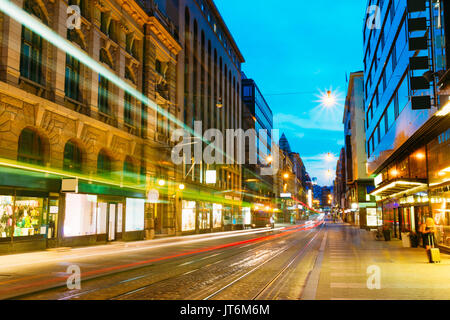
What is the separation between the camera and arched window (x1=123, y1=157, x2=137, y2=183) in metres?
32.8

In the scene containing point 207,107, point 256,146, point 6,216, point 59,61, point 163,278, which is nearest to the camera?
point 163,278

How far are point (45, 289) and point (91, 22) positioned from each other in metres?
21.6

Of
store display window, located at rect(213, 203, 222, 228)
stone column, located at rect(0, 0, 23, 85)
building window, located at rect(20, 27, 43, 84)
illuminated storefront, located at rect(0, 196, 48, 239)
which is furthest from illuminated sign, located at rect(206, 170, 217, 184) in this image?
stone column, located at rect(0, 0, 23, 85)

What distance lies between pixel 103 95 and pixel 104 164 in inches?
202

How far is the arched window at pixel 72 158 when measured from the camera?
25.6m

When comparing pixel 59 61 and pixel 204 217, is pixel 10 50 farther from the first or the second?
pixel 204 217

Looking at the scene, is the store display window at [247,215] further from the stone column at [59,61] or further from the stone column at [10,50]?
the stone column at [10,50]

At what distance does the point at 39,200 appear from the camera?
2277cm

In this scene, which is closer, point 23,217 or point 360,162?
point 23,217

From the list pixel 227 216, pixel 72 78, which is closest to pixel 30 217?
pixel 72 78

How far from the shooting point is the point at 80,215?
85.5ft

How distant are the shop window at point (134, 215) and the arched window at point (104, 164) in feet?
10.7

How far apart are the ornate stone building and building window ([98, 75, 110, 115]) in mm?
78
